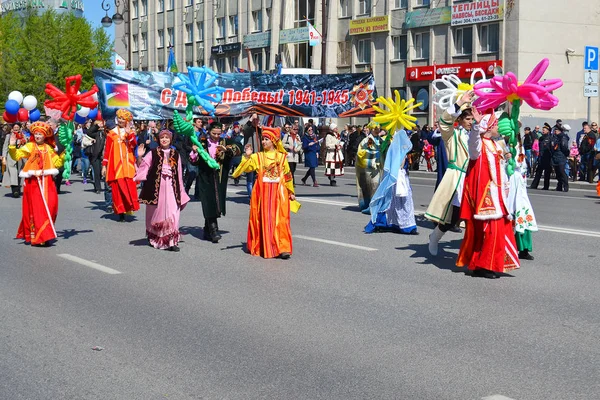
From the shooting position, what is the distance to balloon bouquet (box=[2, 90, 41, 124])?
20.1 metres

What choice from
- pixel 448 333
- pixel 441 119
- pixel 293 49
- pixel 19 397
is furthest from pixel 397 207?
pixel 293 49

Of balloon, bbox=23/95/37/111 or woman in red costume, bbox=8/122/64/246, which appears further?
balloon, bbox=23/95/37/111

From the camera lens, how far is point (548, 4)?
40875mm

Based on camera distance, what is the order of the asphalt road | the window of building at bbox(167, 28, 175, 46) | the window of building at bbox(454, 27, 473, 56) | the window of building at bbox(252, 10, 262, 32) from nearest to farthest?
the asphalt road
the window of building at bbox(454, 27, 473, 56)
the window of building at bbox(252, 10, 262, 32)
the window of building at bbox(167, 28, 175, 46)

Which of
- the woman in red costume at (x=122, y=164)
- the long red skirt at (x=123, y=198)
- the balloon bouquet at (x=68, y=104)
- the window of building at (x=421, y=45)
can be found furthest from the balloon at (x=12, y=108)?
the window of building at (x=421, y=45)

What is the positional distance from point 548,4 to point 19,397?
38.5 meters

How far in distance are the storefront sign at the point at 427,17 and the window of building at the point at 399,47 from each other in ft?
2.61

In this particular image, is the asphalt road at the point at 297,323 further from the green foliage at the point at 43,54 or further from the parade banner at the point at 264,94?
the green foliage at the point at 43,54

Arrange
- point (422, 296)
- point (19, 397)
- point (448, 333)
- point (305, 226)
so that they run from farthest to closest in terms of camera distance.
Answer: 1. point (305, 226)
2. point (422, 296)
3. point (448, 333)
4. point (19, 397)

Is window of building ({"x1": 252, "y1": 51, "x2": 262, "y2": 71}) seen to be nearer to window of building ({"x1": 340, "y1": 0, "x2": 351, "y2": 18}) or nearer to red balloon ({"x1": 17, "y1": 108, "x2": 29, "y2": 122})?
window of building ({"x1": 340, "y1": 0, "x2": 351, "y2": 18})

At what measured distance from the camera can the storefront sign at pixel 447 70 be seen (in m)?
41.1

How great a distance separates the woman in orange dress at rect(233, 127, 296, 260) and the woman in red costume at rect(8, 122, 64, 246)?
255 cm

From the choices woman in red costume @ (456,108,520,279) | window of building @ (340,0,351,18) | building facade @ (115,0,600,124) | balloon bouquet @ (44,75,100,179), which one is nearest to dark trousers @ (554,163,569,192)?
building facade @ (115,0,600,124)

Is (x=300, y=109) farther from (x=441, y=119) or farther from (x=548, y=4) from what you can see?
(x=548, y=4)
